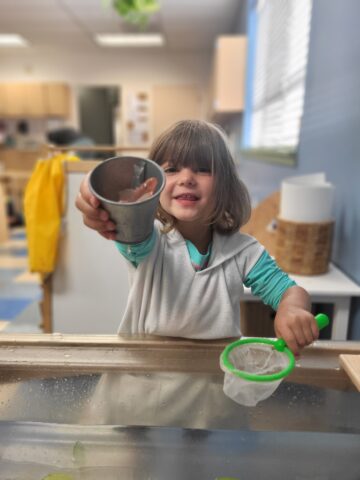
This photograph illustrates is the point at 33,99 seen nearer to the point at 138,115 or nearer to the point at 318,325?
the point at 138,115

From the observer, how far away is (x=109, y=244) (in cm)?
160

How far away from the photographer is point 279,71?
2285 millimetres

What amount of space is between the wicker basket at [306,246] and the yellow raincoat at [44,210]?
0.91 metres

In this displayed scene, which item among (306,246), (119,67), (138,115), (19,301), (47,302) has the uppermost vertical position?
(119,67)

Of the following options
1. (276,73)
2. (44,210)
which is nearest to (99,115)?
(276,73)

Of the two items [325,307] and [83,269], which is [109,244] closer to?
[83,269]

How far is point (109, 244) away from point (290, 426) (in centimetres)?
114

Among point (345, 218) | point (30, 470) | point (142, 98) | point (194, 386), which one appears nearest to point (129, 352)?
point (194, 386)

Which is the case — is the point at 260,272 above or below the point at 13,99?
below

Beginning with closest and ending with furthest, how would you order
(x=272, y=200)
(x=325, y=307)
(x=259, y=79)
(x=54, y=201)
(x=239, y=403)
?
(x=239, y=403), (x=325, y=307), (x=272, y=200), (x=54, y=201), (x=259, y=79)

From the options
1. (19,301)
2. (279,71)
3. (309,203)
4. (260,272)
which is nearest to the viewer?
(260,272)

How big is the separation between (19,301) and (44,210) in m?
1.12

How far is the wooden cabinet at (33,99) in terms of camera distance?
5785mm

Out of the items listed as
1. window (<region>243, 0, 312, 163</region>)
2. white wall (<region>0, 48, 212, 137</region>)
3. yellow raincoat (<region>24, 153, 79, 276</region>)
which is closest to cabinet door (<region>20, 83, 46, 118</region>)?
white wall (<region>0, 48, 212, 137</region>)
